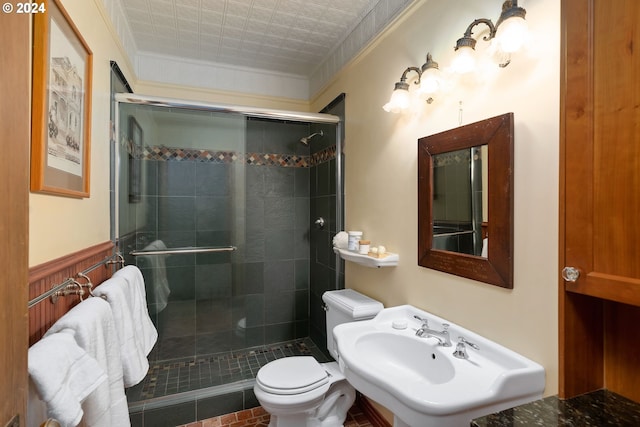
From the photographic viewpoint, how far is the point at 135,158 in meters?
2.23

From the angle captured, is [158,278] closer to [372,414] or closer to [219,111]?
[219,111]

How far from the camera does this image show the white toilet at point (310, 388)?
61.4 inches

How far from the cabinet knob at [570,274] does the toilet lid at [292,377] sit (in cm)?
129

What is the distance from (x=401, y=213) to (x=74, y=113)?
153 centimetres

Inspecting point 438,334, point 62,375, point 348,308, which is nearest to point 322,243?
point 348,308

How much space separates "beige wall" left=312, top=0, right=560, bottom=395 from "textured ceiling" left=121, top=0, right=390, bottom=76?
321mm

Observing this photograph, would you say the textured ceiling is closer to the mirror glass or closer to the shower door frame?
the shower door frame

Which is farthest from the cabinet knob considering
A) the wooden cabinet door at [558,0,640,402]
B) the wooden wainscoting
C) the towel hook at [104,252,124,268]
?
the towel hook at [104,252,124,268]

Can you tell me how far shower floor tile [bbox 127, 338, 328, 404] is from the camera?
79.1 inches

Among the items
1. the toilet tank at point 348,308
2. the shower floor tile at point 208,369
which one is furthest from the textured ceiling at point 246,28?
the shower floor tile at point 208,369

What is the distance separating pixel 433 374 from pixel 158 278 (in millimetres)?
2074

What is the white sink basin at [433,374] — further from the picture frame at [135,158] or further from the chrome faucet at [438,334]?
the picture frame at [135,158]

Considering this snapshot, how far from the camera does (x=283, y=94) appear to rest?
9.69ft

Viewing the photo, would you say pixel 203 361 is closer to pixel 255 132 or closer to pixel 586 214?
pixel 255 132
